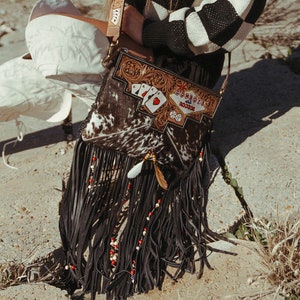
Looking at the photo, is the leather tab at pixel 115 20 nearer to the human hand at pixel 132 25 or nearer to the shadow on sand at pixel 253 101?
the human hand at pixel 132 25

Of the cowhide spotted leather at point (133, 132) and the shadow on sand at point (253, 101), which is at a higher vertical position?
the cowhide spotted leather at point (133, 132)

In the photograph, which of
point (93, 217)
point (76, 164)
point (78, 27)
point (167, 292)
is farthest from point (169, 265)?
point (78, 27)

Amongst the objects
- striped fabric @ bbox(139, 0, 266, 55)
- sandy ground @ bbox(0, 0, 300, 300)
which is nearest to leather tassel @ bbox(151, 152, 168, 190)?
sandy ground @ bbox(0, 0, 300, 300)

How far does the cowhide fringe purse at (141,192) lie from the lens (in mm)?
1665

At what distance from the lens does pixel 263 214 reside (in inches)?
69.8

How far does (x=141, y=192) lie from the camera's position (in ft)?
5.80

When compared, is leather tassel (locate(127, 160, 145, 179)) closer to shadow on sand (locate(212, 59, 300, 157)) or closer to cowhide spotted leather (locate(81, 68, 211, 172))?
cowhide spotted leather (locate(81, 68, 211, 172))

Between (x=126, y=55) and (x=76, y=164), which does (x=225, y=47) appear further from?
(x=76, y=164)

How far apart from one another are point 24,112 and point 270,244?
940 millimetres

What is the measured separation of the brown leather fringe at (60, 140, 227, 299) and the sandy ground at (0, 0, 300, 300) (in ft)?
0.16

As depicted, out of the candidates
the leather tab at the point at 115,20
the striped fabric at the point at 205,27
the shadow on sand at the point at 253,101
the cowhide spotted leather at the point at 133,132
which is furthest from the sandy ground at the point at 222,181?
the leather tab at the point at 115,20

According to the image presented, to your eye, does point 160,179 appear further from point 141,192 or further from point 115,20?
point 115,20

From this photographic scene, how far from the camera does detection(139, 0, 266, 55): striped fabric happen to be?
1592 millimetres

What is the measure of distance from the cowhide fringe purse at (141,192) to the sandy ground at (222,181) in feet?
0.20
